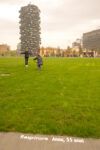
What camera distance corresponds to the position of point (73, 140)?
9.88 ft

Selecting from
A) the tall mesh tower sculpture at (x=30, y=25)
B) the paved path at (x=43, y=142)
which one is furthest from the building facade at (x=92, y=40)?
→ the paved path at (x=43, y=142)

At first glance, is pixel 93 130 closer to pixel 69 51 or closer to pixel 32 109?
pixel 32 109

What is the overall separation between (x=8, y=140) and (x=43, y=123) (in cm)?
95

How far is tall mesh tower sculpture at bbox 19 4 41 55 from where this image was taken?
163375 millimetres

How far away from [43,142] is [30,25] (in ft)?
567

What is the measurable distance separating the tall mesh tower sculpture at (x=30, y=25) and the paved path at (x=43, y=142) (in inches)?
6353

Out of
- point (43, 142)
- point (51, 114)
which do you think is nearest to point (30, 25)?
point (51, 114)

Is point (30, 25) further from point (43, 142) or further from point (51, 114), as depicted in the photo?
point (43, 142)

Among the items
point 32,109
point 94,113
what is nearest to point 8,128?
point 32,109

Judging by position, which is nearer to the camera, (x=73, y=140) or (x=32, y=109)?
(x=73, y=140)

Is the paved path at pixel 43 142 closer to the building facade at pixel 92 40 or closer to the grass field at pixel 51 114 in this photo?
the grass field at pixel 51 114

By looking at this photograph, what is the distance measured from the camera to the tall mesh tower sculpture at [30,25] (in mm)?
163375


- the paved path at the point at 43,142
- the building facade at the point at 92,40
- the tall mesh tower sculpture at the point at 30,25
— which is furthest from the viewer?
the building facade at the point at 92,40

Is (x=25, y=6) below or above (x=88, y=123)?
above
